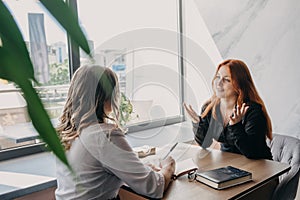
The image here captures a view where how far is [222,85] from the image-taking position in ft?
7.30

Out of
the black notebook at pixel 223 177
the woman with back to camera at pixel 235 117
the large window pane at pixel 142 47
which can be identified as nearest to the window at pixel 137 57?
the large window pane at pixel 142 47

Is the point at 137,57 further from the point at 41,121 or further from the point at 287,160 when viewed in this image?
the point at 41,121

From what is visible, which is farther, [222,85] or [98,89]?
[222,85]

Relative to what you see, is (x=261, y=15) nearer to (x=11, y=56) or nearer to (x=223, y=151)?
(x=223, y=151)

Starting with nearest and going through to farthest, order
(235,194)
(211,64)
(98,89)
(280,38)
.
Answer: (235,194)
(98,89)
(280,38)
(211,64)

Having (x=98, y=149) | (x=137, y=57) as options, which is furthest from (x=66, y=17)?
(x=137, y=57)

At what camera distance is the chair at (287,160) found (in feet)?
5.78

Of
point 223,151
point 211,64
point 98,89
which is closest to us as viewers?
point 98,89

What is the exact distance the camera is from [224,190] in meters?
1.38

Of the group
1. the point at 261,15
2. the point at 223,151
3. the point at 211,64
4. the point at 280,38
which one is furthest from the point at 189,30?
the point at 223,151

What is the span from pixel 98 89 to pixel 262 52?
74.5 inches

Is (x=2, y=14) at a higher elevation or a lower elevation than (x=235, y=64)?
higher

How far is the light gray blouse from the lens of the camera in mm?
1347

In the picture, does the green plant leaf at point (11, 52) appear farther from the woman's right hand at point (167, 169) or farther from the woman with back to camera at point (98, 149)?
the woman's right hand at point (167, 169)
